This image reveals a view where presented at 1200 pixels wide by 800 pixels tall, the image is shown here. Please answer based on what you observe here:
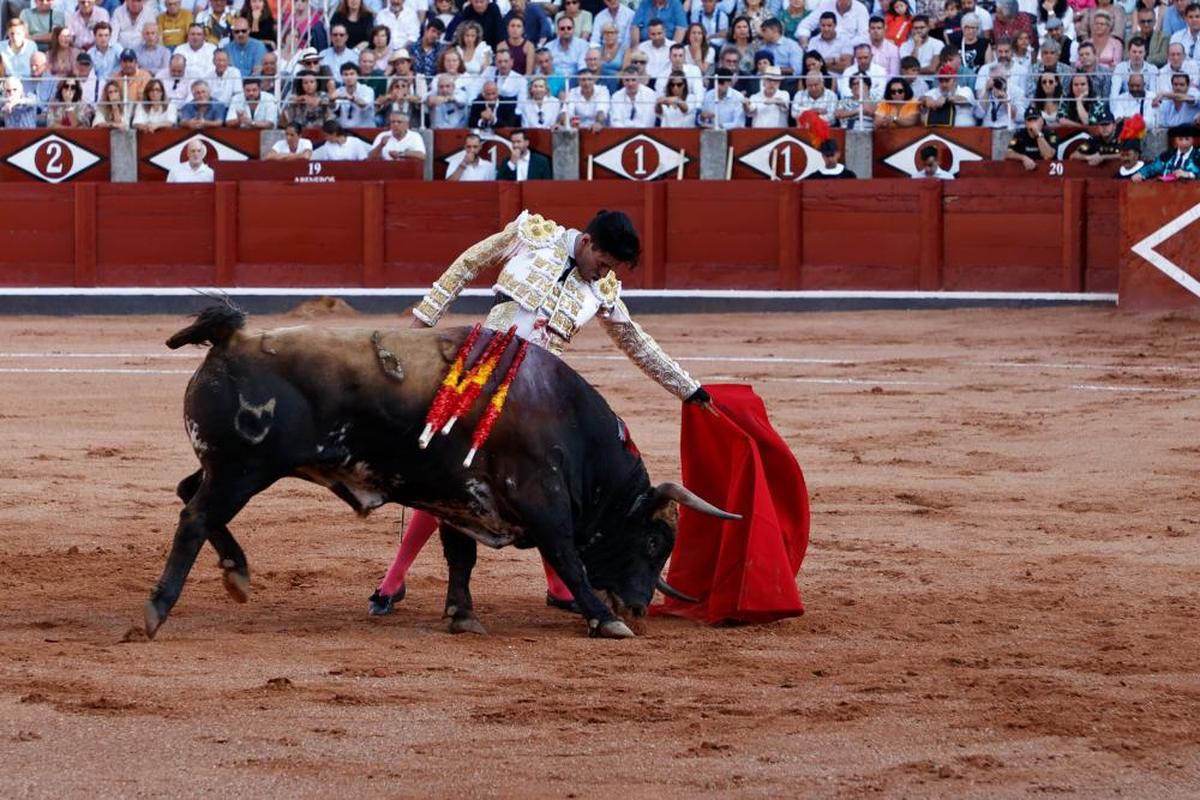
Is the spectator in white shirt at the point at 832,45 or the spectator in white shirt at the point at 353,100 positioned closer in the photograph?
the spectator in white shirt at the point at 832,45

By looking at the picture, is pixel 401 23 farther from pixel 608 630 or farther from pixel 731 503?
pixel 608 630

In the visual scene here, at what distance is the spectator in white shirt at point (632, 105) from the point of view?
15.3 metres

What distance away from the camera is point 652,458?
8320mm

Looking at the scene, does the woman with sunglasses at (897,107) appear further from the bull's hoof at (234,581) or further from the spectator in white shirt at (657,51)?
the bull's hoof at (234,581)

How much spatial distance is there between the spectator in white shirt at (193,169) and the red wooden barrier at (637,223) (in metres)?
0.15

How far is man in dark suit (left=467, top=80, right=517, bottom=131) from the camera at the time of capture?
50.0 feet

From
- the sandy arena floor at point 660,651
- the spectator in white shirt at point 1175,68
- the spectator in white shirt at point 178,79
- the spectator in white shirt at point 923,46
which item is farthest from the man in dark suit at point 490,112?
the sandy arena floor at point 660,651

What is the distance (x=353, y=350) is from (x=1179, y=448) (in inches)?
188

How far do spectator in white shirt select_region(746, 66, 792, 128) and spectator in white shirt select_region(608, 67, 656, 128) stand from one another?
77 cm

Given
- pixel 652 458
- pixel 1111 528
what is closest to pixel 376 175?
pixel 652 458

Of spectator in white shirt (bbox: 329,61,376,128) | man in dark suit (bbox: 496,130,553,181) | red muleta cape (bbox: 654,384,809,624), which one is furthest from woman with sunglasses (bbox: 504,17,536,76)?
red muleta cape (bbox: 654,384,809,624)

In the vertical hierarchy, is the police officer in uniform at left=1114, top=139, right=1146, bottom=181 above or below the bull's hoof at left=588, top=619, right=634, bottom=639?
above

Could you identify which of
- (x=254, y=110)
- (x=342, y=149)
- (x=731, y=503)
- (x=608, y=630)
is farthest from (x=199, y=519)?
(x=254, y=110)

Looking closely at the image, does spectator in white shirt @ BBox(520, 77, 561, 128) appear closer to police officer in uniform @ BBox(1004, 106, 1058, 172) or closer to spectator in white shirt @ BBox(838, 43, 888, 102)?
spectator in white shirt @ BBox(838, 43, 888, 102)
